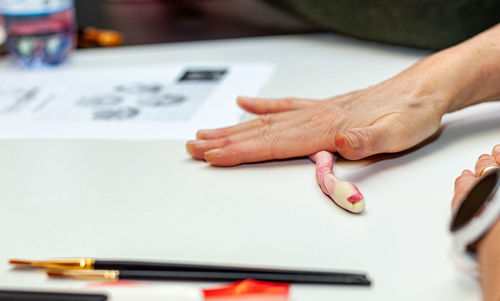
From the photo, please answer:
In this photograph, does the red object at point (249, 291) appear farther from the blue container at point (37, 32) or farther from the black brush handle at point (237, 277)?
the blue container at point (37, 32)

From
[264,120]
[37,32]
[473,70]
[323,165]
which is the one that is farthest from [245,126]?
[37,32]

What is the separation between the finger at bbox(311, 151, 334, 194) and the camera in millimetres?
576

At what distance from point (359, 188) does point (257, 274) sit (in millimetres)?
167

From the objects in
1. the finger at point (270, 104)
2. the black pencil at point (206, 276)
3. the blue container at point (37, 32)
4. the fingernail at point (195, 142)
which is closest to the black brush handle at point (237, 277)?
the black pencil at point (206, 276)

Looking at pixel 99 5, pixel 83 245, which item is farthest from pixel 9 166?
pixel 99 5

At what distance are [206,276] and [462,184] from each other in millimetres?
231

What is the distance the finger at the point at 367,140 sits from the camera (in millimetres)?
588

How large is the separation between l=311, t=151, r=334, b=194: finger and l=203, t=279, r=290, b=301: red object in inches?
5.8

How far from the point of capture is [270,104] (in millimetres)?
745

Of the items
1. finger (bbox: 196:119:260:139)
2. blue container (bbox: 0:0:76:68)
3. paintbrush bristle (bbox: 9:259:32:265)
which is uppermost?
blue container (bbox: 0:0:76:68)

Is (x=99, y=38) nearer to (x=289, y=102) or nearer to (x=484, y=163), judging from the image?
(x=289, y=102)

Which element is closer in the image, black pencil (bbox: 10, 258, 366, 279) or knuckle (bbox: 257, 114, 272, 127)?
black pencil (bbox: 10, 258, 366, 279)

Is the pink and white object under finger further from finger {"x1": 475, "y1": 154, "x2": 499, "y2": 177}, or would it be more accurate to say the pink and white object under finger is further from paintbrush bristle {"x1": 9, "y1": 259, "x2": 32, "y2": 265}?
paintbrush bristle {"x1": 9, "y1": 259, "x2": 32, "y2": 265}

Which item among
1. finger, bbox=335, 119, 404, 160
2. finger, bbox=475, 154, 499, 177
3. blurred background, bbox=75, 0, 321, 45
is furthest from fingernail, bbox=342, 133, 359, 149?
blurred background, bbox=75, 0, 321, 45
